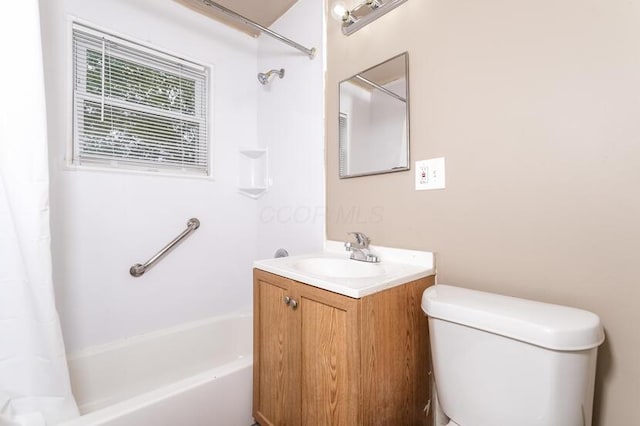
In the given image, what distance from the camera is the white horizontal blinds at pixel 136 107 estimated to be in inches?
57.9

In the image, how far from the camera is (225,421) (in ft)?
3.99

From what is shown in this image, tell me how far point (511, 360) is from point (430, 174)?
69 centimetres

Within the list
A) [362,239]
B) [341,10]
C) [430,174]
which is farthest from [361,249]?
[341,10]

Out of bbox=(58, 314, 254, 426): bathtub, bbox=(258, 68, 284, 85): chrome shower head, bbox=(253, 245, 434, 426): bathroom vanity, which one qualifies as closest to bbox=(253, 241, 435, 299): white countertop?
bbox=(253, 245, 434, 426): bathroom vanity

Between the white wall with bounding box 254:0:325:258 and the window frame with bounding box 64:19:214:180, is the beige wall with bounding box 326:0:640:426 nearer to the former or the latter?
the white wall with bounding box 254:0:325:258

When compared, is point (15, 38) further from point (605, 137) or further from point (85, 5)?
point (605, 137)

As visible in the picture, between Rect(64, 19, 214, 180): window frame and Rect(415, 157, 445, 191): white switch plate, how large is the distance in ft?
4.58

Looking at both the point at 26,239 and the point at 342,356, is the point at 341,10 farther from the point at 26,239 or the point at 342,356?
the point at 26,239

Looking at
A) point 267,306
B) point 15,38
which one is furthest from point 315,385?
point 15,38

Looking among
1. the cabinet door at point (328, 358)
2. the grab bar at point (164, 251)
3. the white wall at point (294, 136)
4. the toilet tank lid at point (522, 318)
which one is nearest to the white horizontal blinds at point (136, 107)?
the grab bar at point (164, 251)

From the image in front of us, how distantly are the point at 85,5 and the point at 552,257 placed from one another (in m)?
2.38

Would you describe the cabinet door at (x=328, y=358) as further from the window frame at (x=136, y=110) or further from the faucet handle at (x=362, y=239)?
the window frame at (x=136, y=110)

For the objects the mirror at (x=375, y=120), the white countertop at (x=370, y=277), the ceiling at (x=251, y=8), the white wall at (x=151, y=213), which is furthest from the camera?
the ceiling at (x=251, y=8)

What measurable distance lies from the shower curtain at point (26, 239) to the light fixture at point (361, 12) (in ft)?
4.20
